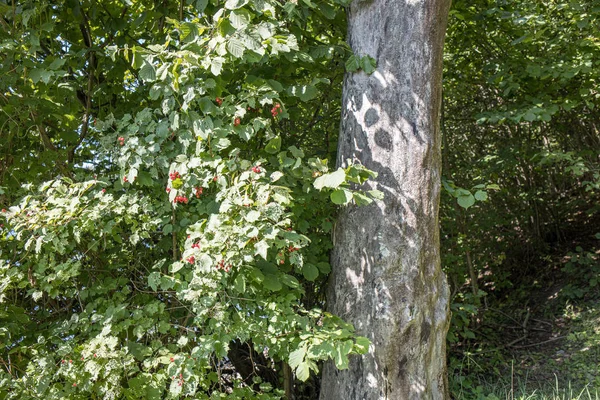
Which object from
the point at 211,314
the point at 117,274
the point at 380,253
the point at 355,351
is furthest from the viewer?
the point at 117,274

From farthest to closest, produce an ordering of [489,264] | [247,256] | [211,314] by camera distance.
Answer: [489,264] < [211,314] < [247,256]

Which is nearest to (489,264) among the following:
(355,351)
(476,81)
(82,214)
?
(476,81)

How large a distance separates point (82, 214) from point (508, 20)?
430cm

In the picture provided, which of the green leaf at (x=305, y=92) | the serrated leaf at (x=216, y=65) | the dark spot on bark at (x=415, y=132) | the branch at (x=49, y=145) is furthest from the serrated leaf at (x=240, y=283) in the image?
the branch at (x=49, y=145)

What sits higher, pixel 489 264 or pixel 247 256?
pixel 489 264

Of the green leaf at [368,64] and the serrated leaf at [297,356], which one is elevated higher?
the green leaf at [368,64]

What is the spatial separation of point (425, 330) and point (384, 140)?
3.48 ft

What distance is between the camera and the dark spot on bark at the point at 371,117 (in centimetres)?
310

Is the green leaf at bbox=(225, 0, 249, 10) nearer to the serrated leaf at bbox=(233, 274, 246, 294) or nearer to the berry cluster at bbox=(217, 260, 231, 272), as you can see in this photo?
the berry cluster at bbox=(217, 260, 231, 272)

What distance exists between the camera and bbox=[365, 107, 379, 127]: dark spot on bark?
3098 mm

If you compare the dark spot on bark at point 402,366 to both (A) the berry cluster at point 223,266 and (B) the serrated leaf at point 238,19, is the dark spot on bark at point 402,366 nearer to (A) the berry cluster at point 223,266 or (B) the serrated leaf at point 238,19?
(A) the berry cluster at point 223,266

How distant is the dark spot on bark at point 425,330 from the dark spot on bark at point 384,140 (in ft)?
3.19

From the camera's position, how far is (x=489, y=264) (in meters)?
6.82

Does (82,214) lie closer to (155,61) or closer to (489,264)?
(155,61)
